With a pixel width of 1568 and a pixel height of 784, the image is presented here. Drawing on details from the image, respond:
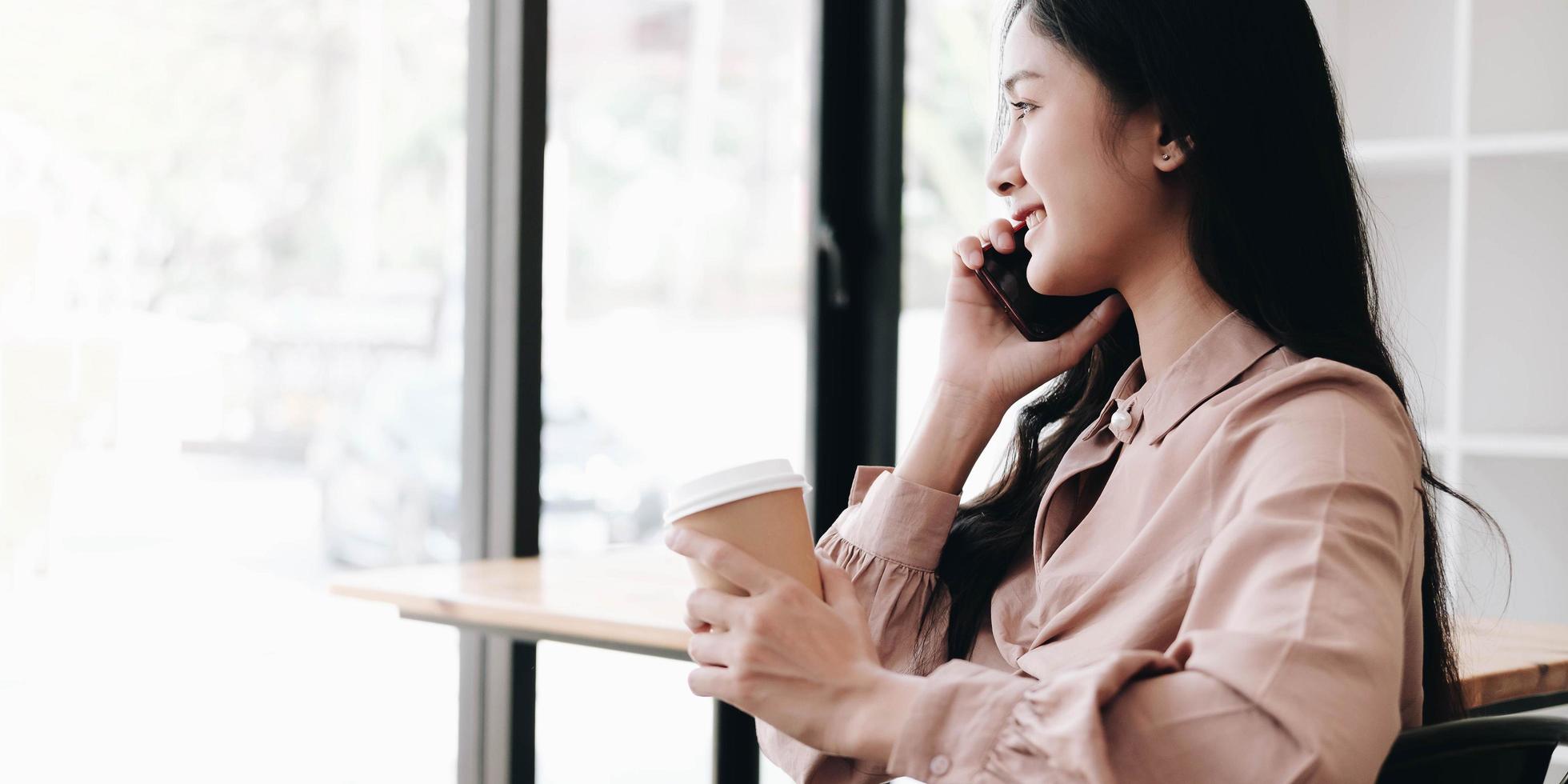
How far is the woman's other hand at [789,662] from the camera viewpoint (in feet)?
2.94

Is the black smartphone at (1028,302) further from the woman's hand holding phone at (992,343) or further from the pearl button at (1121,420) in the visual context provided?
the pearl button at (1121,420)

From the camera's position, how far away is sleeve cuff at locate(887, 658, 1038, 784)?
833 millimetres

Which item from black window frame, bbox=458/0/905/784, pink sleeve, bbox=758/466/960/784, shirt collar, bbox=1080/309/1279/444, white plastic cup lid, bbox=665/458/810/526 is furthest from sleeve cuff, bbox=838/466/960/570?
black window frame, bbox=458/0/905/784

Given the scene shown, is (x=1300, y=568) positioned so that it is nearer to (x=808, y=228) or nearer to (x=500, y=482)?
(x=500, y=482)

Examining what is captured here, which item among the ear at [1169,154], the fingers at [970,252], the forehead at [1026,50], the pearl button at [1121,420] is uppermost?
the forehead at [1026,50]

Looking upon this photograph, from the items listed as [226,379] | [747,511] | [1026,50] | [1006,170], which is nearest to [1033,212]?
[1006,170]

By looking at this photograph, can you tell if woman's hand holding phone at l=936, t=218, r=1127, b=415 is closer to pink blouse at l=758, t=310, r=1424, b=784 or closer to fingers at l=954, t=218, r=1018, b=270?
fingers at l=954, t=218, r=1018, b=270

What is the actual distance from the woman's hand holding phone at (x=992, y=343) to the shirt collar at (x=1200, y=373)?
191 mm

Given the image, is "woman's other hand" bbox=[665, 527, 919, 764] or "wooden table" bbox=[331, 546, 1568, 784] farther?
"wooden table" bbox=[331, 546, 1568, 784]

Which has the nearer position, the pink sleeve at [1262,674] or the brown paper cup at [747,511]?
the pink sleeve at [1262,674]

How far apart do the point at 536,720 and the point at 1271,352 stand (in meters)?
1.77

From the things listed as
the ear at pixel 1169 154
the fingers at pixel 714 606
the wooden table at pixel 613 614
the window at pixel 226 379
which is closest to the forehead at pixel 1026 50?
the ear at pixel 1169 154

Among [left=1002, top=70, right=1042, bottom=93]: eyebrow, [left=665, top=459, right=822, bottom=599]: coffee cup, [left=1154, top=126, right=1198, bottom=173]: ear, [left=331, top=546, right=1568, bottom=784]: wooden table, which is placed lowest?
[left=331, top=546, right=1568, bottom=784]: wooden table

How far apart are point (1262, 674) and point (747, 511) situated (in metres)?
0.38
